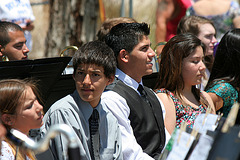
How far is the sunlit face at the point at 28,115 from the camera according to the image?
216 centimetres

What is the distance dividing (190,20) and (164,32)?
1.85 meters

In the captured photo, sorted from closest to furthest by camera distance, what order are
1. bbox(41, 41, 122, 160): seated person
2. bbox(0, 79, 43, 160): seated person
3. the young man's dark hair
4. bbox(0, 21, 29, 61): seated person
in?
bbox(0, 79, 43, 160): seated person, bbox(41, 41, 122, 160): seated person, the young man's dark hair, bbox(0, 21, 29, 61): seated person

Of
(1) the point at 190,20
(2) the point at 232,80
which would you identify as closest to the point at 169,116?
(2) the point at 232,80

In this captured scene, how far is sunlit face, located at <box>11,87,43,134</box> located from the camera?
2162mm

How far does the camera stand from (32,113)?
2191 millimetres

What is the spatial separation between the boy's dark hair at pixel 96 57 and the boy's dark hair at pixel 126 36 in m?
0.33

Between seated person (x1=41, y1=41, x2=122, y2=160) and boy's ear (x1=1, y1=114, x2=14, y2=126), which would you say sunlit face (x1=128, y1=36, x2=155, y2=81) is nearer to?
seated person (x1=41, y1=41, x2=122, y2=160)

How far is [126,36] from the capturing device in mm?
3018

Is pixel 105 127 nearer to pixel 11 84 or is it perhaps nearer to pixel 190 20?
pixel 11 84

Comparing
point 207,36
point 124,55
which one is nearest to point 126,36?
point 124,55

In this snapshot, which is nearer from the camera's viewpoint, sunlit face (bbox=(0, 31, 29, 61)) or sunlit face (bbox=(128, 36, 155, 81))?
sunlit face (bbox=(128, 36, 155, 81))

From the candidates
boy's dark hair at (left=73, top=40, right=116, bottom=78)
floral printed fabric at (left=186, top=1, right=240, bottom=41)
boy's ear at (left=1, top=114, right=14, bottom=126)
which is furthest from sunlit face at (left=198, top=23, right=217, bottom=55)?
boy's ear at (left=1, top=114, right=14, bottom=126)

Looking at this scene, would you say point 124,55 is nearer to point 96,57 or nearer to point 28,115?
point 96,57

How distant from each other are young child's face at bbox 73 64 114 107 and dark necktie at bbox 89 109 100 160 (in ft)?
0.26
